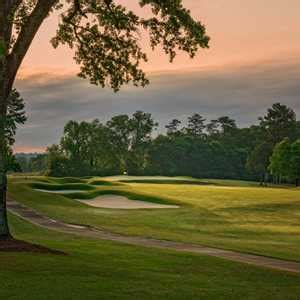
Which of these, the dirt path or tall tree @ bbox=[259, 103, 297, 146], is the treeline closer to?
tall tree @ bbox=[259, 103, 297, 146]

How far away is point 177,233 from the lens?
29203 mm

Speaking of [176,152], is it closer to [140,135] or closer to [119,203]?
[140,135]

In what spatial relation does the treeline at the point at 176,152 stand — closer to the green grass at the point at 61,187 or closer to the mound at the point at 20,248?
the green grass at the point at 61,187

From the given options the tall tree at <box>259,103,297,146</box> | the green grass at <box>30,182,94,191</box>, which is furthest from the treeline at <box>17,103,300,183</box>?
the green grass at <box>30,182,94,191</box>

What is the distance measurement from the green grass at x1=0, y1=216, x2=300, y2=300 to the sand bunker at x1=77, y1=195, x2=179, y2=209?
87.0 feet

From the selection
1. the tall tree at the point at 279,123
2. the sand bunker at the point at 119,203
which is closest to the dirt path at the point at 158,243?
the sand bunker at the point at 119,203

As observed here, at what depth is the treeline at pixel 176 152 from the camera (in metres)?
116

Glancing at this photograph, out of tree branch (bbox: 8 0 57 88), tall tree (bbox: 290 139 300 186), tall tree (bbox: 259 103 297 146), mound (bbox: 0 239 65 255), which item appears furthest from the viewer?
tall tree (bbox: 259 103 297 146)

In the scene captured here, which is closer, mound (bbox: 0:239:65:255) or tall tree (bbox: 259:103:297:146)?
mound (bbox: 0:239:65:255)

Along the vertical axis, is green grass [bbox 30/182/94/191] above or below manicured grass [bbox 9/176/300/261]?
above

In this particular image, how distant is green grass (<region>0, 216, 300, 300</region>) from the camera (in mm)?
11531

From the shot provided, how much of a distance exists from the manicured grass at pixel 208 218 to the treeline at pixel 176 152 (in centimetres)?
5799

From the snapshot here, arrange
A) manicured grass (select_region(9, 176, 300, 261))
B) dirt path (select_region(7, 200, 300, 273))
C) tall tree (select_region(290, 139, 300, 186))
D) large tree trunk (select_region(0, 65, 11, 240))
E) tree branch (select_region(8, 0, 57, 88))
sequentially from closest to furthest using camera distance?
large tree trunk (select_region(0, 65, 11, 240)) → tree branch (select_region(8, 0, 57, 88)) → dirt path (select_region(7, 200, 300, 273)) → manicured grass (select_region(9, 176, 300, 261)) → tall tree (select_region(290, 139, 300, 186))

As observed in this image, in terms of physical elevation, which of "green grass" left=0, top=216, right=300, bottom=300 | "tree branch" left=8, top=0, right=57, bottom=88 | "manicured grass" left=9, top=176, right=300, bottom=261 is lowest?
"manicured grass" left=9, top=176, right=300, bottom=261
